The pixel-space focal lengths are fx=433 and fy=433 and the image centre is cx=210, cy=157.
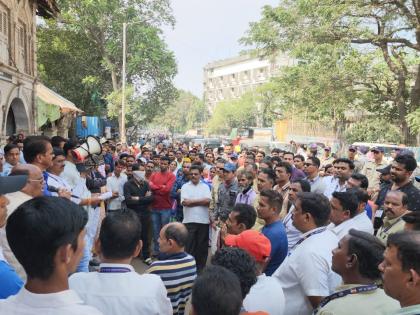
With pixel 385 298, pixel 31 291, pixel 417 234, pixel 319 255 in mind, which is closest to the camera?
pixel 31 291

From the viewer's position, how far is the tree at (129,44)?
88.6ft

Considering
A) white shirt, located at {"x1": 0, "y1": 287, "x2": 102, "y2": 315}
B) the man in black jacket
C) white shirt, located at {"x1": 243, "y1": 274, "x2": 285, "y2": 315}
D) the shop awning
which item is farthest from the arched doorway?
white shirt, located at {"x1": 0, "y1": 287, "x2": 102, "y2": 315}

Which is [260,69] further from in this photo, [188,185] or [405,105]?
[188,185]

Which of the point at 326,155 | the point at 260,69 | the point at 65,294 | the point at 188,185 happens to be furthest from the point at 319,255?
the point at 260,69

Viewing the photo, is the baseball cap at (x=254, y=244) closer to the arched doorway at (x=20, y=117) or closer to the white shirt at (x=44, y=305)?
the white shirt at (x=44, y=305)

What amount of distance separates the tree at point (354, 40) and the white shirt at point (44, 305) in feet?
52.0

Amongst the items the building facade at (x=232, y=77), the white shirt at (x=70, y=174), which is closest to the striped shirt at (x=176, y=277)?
the white shirt at (x=70, y=174)

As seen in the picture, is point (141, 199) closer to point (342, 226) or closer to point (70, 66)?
point (342, 226)

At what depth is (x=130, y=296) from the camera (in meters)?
2.33

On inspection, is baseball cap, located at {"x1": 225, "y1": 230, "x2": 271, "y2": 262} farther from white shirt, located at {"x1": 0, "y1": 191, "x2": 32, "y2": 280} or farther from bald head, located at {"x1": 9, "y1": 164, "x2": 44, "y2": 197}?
bald head, located at {"x1": 9, "y1": 164, "x2": 44, "y2": 197}

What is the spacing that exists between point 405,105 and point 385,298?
17799mm

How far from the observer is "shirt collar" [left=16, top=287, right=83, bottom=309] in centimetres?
151

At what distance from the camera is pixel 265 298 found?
8.43 feet

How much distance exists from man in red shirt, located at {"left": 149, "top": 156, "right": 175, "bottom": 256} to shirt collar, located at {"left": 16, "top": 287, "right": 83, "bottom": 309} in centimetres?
575
